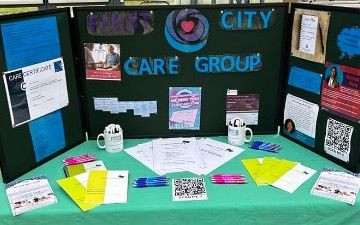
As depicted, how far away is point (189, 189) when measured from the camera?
1060 mm

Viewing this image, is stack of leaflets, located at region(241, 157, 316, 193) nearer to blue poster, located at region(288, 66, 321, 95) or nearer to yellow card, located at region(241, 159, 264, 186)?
yellow card, located at region(241, 159, 264, 186)

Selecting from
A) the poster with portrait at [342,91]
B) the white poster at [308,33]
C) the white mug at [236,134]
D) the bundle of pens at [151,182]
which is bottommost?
the bundle of pens at [151,182]

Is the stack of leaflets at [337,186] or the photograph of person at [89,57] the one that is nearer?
the stack of leaflets at [337,186]

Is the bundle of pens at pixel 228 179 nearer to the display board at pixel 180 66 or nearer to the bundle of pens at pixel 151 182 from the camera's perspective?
the bundle of pens at pixel 151 182

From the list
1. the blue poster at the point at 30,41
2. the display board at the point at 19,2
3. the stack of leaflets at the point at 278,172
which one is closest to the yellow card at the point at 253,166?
the stack of leaflets at the point at 278,172

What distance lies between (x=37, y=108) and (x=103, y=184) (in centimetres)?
33

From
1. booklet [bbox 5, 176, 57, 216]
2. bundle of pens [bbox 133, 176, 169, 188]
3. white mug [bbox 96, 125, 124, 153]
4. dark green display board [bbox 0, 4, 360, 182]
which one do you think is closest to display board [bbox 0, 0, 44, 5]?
dark green display board [bbox 0, 4, 360, 182]

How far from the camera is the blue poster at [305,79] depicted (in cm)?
121

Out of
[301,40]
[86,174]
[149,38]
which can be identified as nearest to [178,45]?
[149,38]

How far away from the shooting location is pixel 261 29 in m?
1.28

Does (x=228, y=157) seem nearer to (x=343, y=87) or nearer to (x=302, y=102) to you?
(x=302, y=102)

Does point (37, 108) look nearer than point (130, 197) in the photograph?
No

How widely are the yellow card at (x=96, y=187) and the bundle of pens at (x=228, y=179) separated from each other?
1.09ft

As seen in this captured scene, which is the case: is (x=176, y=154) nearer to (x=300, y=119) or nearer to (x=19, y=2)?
(x=300, y=119)
